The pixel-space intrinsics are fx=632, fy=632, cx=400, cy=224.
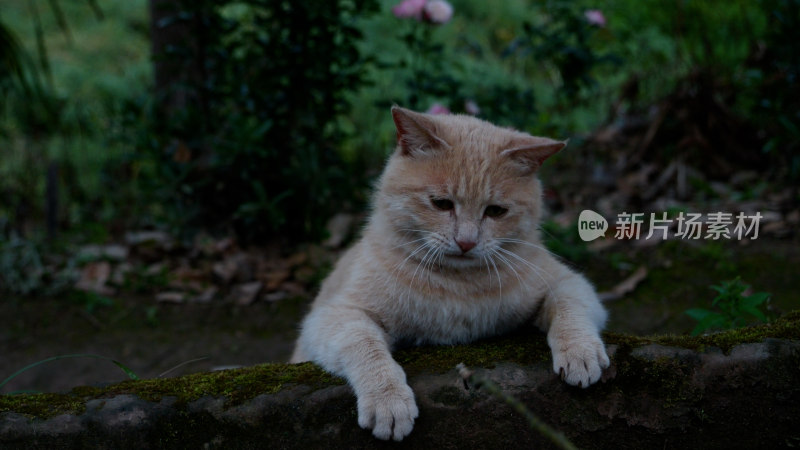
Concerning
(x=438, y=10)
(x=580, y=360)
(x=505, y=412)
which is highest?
(x=438, y=10)

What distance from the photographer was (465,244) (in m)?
2.21

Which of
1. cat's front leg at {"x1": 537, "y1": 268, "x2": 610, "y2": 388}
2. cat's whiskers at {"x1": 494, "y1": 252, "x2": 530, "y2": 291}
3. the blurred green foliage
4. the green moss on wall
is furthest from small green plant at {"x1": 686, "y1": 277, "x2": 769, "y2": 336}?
the blurred green foliage

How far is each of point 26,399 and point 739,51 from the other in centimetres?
754

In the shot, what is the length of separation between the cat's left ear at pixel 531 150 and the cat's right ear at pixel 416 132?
245 millimetres

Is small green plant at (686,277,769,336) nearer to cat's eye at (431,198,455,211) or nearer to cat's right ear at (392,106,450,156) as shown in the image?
cat's eye at (431,198,455,211)

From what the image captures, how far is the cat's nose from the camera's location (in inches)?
86.7

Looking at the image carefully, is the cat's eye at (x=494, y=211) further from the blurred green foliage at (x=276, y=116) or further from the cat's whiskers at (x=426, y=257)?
the blurred green foliage at (x=276, y=116)

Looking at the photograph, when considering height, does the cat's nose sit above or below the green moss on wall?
above

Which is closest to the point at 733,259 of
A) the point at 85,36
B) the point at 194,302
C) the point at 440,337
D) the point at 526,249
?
the point at 526,249

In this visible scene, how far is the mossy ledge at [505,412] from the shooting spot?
1.79m

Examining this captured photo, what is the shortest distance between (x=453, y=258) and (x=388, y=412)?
72 cm

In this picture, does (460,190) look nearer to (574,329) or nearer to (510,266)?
(510,266)

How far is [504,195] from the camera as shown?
2316 mm

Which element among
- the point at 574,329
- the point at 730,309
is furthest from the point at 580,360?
the point at 730,309
